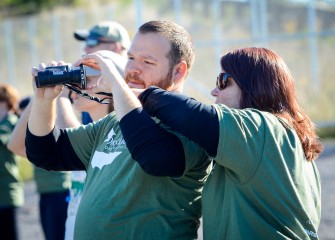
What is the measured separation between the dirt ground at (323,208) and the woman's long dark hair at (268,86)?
13.7 feet

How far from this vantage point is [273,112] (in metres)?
2.96

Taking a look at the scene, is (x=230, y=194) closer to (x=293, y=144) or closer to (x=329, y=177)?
(x=293, y=144)

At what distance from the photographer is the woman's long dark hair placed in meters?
2.94

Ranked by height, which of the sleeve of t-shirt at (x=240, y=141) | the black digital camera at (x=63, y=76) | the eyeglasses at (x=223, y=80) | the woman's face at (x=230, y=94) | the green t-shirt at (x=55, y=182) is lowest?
the green t-shirt at (x=55, y=182)

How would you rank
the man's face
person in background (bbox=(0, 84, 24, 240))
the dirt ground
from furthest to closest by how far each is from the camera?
the dirt ground → person in background (bbox=(0, 84, 24, 240)) → the man's face

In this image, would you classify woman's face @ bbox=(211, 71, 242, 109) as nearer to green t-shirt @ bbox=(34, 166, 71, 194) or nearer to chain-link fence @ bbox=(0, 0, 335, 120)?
green t-shirt @ bbox=(34, 166, 71, 194)

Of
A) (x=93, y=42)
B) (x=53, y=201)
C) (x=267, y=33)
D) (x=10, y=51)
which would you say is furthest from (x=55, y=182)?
(x=10, y=51)

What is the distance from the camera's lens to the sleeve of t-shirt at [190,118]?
8.79ft

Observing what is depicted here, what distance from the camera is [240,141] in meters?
2.70

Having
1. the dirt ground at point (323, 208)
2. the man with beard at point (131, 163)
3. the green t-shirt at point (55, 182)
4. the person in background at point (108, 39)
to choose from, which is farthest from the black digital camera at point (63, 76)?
the dirt ground at point (323, 208)

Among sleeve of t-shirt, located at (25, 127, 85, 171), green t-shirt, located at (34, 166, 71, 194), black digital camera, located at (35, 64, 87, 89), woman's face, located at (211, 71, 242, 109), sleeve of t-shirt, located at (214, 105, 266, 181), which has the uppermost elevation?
black digital camera, located at (35, 64, 87, 89)

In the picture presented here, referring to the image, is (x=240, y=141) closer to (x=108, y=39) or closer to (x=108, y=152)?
(x=108, y=152)

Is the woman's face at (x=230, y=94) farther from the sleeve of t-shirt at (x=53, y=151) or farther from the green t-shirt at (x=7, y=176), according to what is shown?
the green t-shirt at (x=7, y=176)

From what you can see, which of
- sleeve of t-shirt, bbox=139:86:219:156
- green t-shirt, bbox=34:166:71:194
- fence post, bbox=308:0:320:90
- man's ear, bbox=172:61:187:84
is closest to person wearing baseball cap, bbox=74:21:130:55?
green t-shirt, bbox=34:166:71:194
